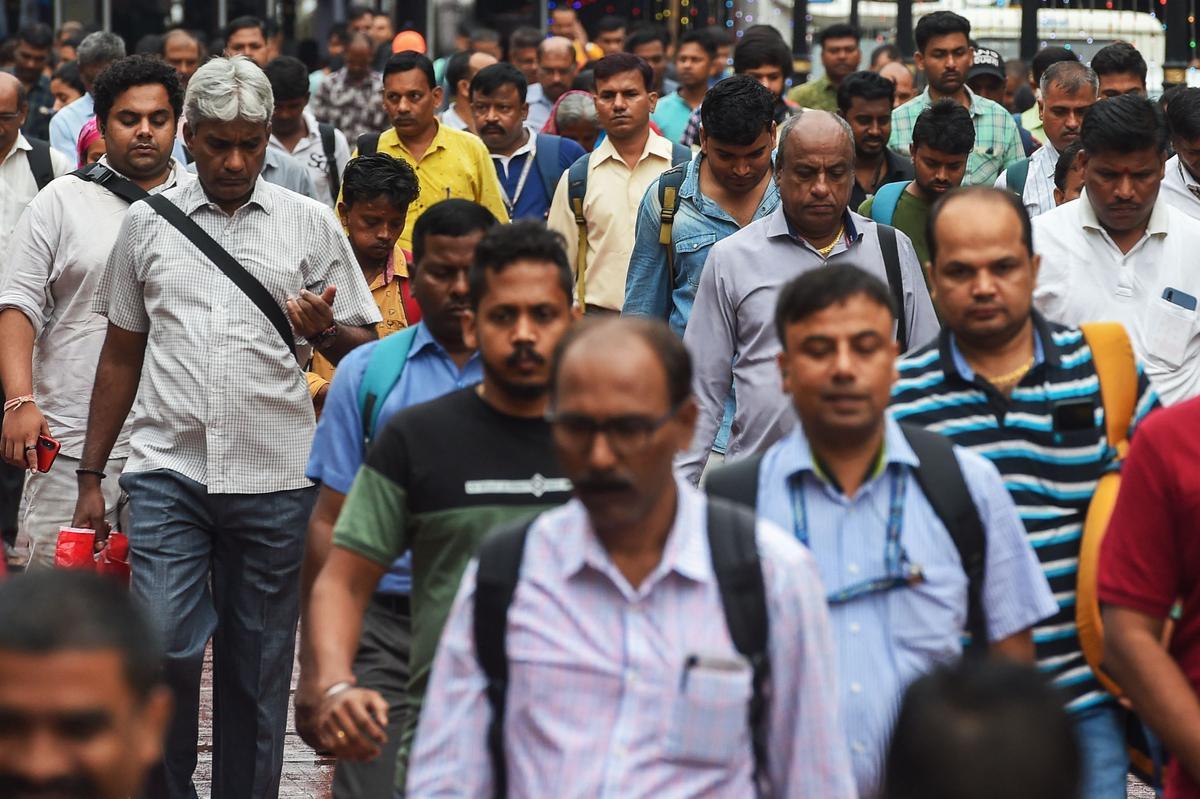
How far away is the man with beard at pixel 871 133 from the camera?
35.0ft

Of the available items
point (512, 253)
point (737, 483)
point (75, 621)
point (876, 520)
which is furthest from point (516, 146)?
point (75, 621)

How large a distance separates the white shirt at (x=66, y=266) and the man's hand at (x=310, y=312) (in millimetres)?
967

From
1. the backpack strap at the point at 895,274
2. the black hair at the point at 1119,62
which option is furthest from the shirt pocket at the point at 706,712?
the black hair at the point at 1119,62

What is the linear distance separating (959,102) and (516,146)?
2.51m

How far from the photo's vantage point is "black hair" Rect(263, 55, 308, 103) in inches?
475

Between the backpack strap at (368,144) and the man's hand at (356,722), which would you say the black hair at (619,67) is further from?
the man's hand at (356,722)

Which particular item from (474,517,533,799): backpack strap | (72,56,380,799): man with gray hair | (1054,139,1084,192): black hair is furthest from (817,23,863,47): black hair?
(474,517,533,799): backpack strap

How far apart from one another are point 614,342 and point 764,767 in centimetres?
73

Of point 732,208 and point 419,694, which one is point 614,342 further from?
point 732,208

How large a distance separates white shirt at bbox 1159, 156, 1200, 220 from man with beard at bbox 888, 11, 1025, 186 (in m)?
1.80

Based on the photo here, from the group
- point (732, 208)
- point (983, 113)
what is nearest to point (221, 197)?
point (732, 208)

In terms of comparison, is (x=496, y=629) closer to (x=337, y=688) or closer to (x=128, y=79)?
(x=337, y=688)

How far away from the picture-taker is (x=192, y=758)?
6699mm

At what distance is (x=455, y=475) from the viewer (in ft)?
15.0
